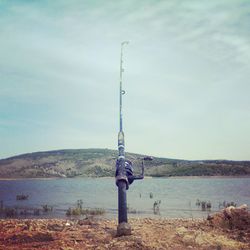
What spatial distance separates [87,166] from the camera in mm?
167250

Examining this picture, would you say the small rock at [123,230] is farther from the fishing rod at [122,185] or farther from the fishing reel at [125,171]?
the fishing reel at [125,171]

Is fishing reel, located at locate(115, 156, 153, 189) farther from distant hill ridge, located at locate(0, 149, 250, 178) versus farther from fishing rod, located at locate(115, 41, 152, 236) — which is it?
distant hill ridge, located at locate(0, 149, 250, 178)

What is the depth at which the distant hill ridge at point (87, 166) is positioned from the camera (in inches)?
5536

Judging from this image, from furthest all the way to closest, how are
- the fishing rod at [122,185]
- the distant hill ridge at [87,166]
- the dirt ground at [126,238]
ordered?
the distant hill ridge at [87,166] → the fishing rod at [122,185] → the dirt ground at [126,238]

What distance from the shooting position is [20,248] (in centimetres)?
809

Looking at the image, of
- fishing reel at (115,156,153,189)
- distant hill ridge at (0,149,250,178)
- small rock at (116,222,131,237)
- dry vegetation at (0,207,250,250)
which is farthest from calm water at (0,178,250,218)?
distant hill ridge at (0,149,250,178)

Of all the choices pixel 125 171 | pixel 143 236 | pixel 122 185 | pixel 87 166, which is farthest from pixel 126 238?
pixel 87 166

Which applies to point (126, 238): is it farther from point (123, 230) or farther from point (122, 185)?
point (122, 185)

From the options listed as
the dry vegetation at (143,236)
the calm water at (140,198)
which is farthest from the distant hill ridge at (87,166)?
the dry vegetation at (143,236)

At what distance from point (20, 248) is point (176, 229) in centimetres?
443

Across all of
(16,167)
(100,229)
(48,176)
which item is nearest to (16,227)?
(100,229)

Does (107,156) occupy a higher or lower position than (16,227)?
higher

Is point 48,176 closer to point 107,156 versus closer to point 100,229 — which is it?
point 107,156

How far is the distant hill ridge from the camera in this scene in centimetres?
14062
